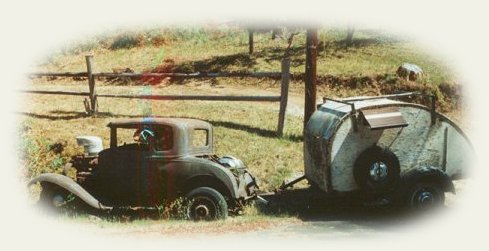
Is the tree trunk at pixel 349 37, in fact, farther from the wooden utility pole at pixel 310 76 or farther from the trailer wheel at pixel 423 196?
the trailer wheel at pixel 423 196

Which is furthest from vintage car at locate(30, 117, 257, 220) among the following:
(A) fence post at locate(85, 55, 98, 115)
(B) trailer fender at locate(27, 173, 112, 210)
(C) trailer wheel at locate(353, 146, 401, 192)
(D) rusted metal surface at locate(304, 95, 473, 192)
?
(A) fence post at locate(85, 55, 98, 115)

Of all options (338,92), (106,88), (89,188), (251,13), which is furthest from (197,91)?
(89,188)

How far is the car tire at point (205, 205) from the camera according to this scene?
28.5ft

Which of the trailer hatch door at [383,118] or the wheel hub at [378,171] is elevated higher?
the trailer hatch door at [383,118]

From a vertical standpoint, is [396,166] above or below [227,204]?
above

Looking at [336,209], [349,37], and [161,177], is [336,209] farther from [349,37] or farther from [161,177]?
[349,37]

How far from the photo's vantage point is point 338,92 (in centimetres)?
2128

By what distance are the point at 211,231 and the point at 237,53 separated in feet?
71.0

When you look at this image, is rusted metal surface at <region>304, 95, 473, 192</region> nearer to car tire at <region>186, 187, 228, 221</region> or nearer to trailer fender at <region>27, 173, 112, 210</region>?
car tire at <region>186, 187, 228, 221</region>

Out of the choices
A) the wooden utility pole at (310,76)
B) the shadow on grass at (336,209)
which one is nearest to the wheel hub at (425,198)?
the shadow on grass at (336,209)

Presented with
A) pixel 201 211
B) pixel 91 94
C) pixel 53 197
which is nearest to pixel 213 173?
pixel 201 211

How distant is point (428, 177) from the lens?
28.8 feet

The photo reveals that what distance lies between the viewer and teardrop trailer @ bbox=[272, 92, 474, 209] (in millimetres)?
8766

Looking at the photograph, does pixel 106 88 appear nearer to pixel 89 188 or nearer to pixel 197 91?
pixel 197 91
